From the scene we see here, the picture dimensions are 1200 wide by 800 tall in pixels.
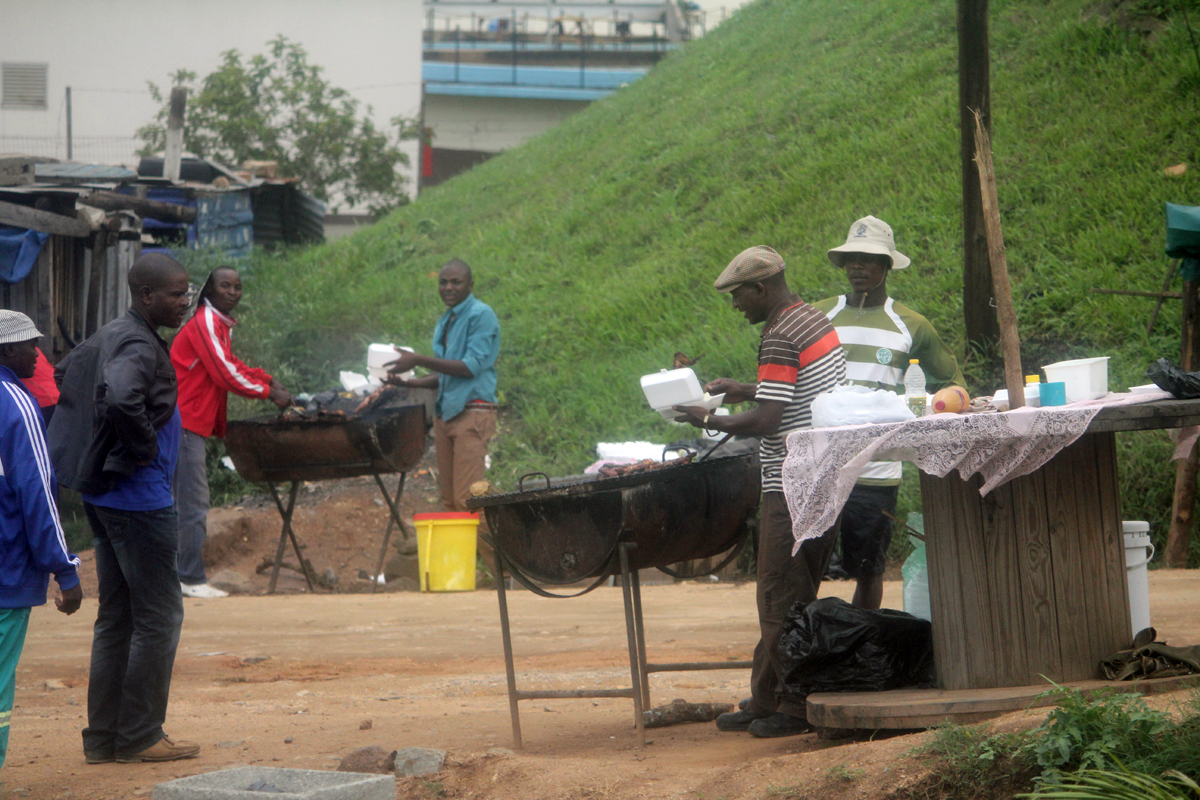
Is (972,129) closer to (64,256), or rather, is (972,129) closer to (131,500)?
(131,500)

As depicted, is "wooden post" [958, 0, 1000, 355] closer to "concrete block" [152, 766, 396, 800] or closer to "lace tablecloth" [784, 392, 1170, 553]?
"lace tablecloth" [784, 392, 1170, 553]

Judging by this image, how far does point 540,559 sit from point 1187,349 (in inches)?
209

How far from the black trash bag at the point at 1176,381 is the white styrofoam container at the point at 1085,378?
0.24 m

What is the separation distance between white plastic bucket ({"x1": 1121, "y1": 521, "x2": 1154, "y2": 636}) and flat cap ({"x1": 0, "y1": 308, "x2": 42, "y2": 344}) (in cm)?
401

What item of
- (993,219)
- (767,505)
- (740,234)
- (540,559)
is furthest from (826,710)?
(740,234)

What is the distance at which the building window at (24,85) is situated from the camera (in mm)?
27047

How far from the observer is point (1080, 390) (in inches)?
154

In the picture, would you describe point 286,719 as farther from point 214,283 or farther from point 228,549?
point 228,549

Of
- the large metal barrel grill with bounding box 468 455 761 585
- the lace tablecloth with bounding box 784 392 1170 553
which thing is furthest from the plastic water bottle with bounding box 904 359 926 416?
the large metal barrel grill with bounding box 468 455 761 585

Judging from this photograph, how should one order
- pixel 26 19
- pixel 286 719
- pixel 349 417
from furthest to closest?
1. pixel 26 19
2. pixel 349 417
3. pixel 286 719

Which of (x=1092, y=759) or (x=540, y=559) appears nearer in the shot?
(x=1092, y=759)

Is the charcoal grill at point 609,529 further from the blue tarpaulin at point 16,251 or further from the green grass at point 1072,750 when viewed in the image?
the blue tarpaulin at point 16,251

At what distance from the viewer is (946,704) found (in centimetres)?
364

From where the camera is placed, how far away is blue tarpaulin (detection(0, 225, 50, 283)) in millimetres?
10180
